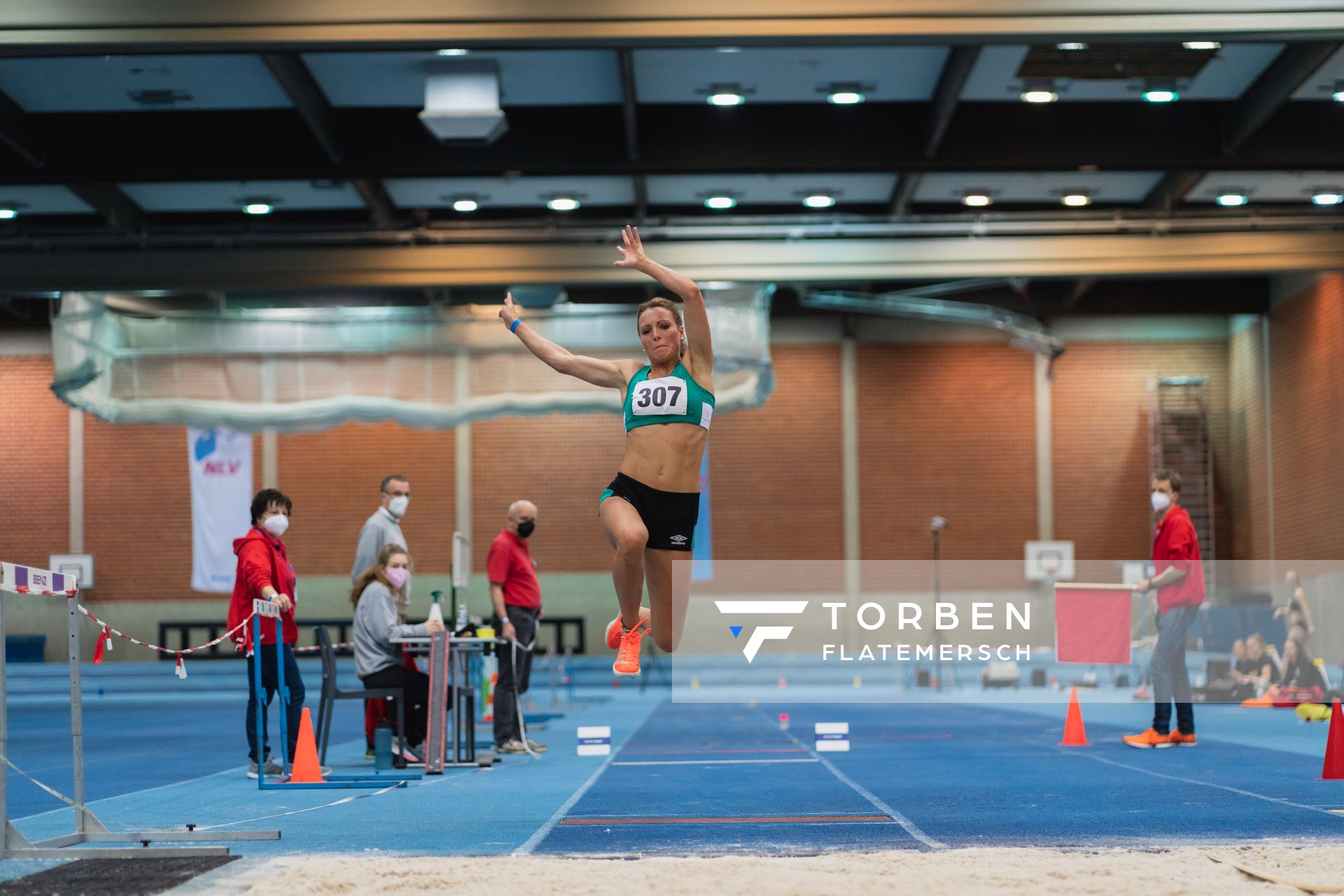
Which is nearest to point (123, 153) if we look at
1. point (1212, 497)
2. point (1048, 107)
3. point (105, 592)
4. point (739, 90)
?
point (739, 90)

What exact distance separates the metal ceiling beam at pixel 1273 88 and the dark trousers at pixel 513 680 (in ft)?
28.1

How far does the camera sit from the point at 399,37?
32.6 feet

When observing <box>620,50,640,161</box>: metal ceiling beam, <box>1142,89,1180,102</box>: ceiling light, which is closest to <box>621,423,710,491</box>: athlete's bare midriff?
<box>620,50,640,161</box>: metal ceiling beam

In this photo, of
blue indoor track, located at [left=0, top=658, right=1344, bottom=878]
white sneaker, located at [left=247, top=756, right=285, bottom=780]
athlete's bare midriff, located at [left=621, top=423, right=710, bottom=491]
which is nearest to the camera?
blue indoor track, located at [left=0, top=658, right=1344, bottom=878]

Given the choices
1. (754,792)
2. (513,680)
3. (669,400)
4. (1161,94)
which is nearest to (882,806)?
(754,792)

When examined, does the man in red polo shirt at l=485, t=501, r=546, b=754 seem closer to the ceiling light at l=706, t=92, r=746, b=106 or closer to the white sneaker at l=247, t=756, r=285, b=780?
the white sneaker at l=247, t=756, r=285, b=780

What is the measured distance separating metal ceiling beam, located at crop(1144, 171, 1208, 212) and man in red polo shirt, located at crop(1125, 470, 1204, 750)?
8113mm

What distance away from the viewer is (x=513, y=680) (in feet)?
32.9

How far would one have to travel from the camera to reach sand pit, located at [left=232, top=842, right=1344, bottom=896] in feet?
13.6

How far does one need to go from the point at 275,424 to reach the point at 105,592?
1142cm

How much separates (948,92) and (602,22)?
4615mm

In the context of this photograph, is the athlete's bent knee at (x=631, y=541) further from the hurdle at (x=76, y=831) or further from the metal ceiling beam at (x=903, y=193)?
the metal ceiling beam at (x=903, y=193)

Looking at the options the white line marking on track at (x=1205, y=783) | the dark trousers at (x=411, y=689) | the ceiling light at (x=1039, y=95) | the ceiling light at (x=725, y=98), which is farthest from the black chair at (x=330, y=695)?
the ceiling light at (x=1039, y=95)

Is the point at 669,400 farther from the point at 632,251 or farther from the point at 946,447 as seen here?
the point at 946,447
